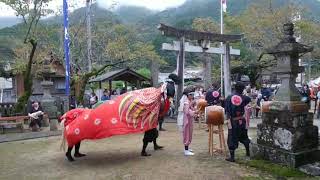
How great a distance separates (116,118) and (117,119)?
0.03 meters

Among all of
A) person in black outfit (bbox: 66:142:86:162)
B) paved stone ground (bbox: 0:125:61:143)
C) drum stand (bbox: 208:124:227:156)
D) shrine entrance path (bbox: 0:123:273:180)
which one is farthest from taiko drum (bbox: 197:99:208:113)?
paved stone ground (bbox: 0:125:61:143)

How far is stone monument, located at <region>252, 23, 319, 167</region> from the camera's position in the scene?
24.6 ft

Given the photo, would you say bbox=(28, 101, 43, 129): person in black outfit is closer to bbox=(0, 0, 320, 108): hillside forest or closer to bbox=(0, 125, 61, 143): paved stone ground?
bbox=(0, 125, 61, 143): paved stone ground

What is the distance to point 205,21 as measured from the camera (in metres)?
33.0

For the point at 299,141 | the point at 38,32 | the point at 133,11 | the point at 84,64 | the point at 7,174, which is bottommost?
the point at 7,174

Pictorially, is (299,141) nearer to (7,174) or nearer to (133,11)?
(7,174)

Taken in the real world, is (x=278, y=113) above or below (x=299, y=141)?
above

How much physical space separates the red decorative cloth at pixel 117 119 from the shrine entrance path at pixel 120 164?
686 millimetres

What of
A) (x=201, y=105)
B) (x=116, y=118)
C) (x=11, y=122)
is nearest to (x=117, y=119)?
(x=116, y=118)

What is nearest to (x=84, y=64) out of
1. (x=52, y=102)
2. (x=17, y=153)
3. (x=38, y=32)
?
(x=38, y=32)

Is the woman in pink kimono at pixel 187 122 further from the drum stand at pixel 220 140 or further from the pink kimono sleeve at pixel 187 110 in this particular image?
the drum stand at pixel 220 140

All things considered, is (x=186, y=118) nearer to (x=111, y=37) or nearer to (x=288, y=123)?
(x=288, y=123)

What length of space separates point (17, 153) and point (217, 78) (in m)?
24.4

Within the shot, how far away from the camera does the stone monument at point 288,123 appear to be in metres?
7.48
